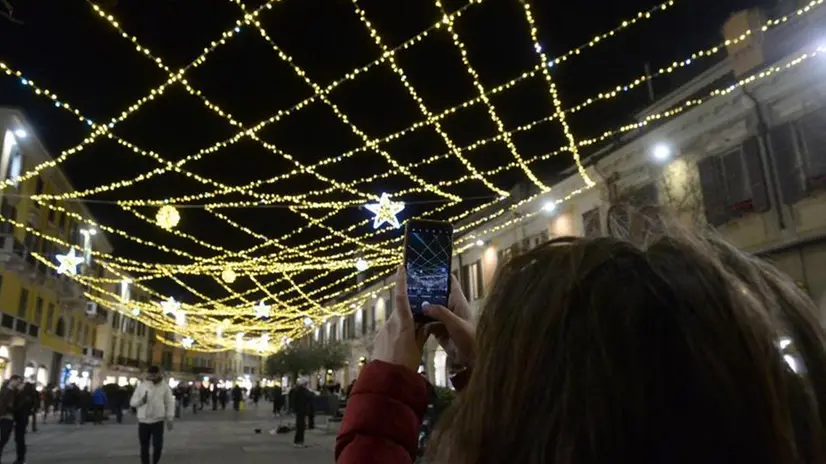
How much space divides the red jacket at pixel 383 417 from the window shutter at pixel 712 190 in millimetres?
16245

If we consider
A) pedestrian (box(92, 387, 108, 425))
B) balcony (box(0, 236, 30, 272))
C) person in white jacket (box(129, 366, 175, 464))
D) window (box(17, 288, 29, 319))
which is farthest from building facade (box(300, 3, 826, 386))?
window (box(17, 288, 29, 319))

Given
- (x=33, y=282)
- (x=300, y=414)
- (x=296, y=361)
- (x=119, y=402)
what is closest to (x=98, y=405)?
(x=119, y=402)

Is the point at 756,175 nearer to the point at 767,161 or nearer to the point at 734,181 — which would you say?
the point at 767,161

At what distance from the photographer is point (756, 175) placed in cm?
1473

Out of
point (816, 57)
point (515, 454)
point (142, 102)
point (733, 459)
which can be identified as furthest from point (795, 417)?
point (816, 57)

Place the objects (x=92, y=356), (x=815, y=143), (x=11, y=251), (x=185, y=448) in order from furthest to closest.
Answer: (x=92, y=356)
(x=11, y=251)
(x=185, y=448)
(x=815, y=143)

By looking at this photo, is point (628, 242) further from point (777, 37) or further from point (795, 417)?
point (777, 37)

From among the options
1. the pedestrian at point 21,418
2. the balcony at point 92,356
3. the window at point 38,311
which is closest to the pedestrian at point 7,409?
the pedestrian at point 21,418

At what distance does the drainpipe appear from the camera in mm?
14266

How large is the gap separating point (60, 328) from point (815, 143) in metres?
41.2

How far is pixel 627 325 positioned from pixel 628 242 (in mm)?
167

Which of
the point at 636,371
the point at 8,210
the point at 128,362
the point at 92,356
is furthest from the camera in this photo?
the point at 128,362

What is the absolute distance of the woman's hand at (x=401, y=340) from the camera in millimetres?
1216

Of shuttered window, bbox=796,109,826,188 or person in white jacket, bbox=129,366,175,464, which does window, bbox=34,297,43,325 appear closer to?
person in white jacket, bbox=129,366,175,464
